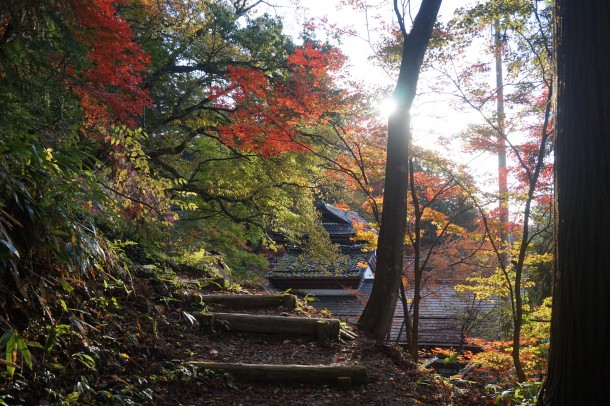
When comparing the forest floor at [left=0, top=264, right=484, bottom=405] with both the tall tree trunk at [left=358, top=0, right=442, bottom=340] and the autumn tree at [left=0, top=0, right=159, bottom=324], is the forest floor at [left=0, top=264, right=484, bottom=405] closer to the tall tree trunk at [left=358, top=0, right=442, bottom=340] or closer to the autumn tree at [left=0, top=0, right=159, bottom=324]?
the autumn tree at [left=0, top=0, right=159, bottom=324]

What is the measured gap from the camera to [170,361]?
4.01 m

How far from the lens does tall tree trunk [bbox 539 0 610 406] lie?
2.41 metres

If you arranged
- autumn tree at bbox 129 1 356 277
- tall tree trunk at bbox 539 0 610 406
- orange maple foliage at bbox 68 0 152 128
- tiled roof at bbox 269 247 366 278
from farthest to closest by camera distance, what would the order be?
tiled roof at bbox 269 247 366 278 < autumn tree at bbox 129 1 356 277 < orange maple foliage at bbox 68 0 152 128 < tall tree trunk at bbox 539 0 610 406

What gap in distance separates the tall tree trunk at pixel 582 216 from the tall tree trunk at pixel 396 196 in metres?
3.29

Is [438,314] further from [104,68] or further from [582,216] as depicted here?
[582,216]

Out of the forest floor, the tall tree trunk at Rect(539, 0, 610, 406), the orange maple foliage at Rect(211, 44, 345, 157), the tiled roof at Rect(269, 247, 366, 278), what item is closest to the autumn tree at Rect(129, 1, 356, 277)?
the orange maple foliage at Rect(211, 44, 345, 157)

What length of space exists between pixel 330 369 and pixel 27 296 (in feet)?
8.47

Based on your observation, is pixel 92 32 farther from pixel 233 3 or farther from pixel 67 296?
pixel 233 3

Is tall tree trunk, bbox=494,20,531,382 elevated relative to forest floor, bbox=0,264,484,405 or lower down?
elevated

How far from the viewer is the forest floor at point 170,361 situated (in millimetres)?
2943

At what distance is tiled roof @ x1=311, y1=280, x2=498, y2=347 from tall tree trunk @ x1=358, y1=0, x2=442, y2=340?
642cm

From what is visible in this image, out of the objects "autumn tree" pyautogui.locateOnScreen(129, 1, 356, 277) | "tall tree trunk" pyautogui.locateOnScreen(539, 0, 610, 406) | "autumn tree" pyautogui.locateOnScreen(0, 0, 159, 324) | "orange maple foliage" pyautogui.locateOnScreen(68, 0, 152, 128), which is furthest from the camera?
"autumn tree" pyautogui.locateOnScreen(129, 1, 356, 277)

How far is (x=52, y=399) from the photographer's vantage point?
268 cm

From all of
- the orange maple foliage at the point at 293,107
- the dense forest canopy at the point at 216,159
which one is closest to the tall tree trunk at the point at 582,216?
the dense forest canopy at the point at 216,159
